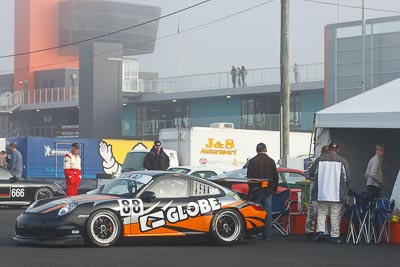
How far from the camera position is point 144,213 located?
13492 mm

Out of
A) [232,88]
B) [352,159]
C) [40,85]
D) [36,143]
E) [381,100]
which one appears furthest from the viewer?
[40,85]

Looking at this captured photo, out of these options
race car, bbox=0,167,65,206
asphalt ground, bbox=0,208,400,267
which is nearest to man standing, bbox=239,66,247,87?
race car, bbox=0,167,65,206

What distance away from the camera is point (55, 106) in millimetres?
61781

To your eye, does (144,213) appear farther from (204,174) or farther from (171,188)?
(204,174)

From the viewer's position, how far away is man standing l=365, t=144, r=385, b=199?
16.1 m

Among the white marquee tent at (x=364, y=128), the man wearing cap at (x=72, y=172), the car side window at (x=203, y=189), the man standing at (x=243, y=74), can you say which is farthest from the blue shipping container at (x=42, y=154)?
the man standing at (x=243, y=74)

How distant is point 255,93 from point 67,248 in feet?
129

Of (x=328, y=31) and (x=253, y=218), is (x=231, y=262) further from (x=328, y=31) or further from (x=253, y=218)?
(x=328, y=31)

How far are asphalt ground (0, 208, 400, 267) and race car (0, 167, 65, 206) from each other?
7.90 meters

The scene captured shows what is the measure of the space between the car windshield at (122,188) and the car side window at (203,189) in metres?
0.87

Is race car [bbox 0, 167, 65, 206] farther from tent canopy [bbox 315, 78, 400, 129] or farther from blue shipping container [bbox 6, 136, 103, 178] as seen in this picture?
tent canopy [bbox 315, 78, 400, 129]

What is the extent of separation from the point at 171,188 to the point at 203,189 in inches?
21.2

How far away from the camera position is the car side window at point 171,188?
13.9m

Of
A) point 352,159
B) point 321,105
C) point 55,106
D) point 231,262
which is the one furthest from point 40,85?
point 231,262
